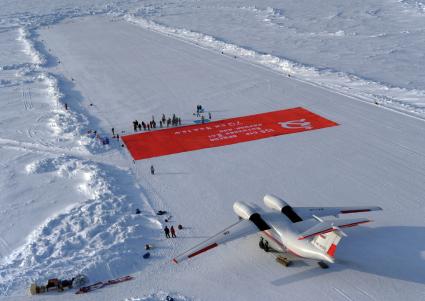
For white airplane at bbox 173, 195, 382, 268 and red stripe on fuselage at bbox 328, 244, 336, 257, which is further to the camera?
white airplane at bbox 173, 195, 382, 268

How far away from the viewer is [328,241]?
24.3 metres

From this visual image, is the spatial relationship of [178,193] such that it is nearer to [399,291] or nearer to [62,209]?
[62,209]

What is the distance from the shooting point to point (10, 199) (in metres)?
36.6

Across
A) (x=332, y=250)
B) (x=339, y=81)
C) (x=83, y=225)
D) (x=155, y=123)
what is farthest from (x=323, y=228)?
(x=339, y=81)

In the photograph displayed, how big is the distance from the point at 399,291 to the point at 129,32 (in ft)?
313

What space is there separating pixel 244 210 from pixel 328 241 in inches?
262

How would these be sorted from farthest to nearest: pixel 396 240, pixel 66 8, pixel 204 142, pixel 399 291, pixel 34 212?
pixel 66 8, pixel 204 142, pixel 34 212, pixel 396 240, pixel 399 291

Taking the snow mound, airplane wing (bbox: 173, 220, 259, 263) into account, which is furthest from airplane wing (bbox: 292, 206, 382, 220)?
the snow mound

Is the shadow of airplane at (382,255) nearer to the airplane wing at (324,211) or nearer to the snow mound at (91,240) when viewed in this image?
the airplane wing at (324,211)

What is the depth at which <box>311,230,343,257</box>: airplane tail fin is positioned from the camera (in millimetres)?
23953

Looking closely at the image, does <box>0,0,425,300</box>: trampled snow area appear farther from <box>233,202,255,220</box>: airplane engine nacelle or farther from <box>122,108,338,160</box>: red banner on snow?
<box>233,202,255,220</box>: airplane engine nacelle

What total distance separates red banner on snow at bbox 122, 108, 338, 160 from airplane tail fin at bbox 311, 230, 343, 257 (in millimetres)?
21363

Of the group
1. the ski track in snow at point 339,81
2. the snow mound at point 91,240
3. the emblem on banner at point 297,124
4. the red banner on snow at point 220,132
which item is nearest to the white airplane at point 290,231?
the snow mound at point 91,240

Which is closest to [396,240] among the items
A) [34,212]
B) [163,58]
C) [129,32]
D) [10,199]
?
[34,212]
